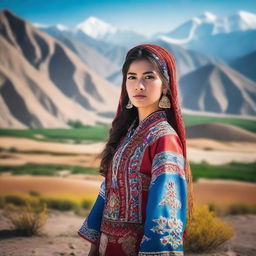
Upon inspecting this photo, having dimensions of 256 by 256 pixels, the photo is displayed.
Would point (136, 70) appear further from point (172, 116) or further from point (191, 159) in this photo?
point (191, 159)

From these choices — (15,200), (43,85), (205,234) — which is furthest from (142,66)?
(43,85)

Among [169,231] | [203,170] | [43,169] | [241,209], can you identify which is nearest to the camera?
[169,231]

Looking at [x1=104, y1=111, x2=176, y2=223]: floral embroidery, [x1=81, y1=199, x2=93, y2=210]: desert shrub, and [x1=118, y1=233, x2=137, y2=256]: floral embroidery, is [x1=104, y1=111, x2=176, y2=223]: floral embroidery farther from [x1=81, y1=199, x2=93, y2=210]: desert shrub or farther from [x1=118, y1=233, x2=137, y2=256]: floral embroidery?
[x1=81, y1=199, x2=93, y2=210]: desert shrub

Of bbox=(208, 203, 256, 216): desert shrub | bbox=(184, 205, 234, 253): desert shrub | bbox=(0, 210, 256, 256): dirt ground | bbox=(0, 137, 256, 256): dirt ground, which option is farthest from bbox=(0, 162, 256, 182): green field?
bbox=(184, 205, 234, 253): desert shrub

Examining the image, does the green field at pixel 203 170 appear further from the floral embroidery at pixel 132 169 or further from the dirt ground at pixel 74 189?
the floral embroidery at pixel 132 169

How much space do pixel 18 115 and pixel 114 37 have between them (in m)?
7.81

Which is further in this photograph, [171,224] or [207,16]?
[207,16]

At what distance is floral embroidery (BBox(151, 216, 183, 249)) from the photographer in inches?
48.4

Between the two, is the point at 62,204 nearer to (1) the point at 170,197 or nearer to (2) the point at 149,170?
(2) the point at 149,170

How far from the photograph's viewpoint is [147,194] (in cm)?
141

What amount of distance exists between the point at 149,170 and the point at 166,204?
0.18 m

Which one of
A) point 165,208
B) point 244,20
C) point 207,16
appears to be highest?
point 207,16

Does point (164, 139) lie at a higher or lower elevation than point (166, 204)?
higher

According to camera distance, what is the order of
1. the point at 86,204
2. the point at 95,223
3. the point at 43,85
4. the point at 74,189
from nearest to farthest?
the point at 95,223 < the point at 86,204 < the point at 74,189 < the point at 43,85
